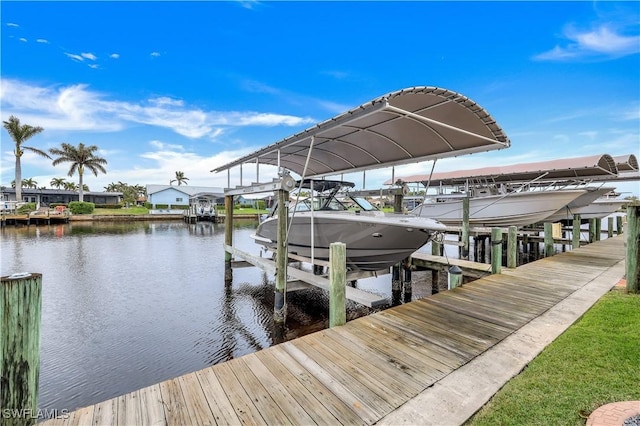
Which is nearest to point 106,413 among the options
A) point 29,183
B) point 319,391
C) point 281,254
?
point 319,391

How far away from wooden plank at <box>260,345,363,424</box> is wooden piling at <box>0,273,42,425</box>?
1.89m

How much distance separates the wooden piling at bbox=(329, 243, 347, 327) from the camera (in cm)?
419

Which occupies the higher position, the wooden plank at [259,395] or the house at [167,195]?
the house at [167,195]

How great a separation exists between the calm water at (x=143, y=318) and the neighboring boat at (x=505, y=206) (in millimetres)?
5792

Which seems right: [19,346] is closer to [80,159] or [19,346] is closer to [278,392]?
[278,392]

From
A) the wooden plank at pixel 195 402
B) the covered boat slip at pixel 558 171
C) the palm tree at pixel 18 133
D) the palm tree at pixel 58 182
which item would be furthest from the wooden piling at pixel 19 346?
the palm tree at pixel 58 182

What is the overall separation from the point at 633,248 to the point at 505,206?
25.0ft

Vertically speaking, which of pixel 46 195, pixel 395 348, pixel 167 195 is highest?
pixel 46 195

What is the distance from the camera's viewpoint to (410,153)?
686 cm

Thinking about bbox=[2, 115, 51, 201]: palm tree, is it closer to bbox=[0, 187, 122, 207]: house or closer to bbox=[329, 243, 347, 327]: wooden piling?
bbox=[0, 187, 122, 207]: house

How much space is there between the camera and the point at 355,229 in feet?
22.1

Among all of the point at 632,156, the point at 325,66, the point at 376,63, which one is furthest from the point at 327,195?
the point at 325,66

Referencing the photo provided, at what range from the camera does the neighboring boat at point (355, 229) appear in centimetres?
631

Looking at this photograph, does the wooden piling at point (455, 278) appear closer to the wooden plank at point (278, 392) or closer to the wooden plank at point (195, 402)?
the wooden plank at point (278, 392)
